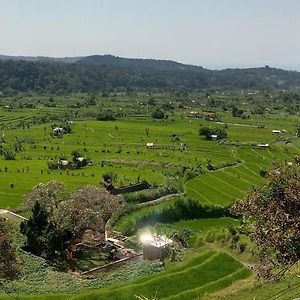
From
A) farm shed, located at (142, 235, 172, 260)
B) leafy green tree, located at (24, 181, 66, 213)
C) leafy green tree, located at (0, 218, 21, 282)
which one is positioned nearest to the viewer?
leafy green tree, located at (0, 218, 21, 282)

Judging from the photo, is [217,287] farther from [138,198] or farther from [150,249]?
[138,198]

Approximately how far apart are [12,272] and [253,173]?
5615cm

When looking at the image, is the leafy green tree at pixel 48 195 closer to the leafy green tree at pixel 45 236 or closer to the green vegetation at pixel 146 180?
the green vegetation at pixel 146 180

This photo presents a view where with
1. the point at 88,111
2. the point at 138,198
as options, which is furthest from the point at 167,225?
the point at 88,111

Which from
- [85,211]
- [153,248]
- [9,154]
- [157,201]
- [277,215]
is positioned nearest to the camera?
[277,215]

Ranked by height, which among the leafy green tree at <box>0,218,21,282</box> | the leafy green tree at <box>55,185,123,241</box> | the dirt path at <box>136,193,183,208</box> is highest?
the leafy green tree at <box>0,218,21,282</box>

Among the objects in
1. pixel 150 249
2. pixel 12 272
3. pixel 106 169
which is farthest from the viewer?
pixel 106 169

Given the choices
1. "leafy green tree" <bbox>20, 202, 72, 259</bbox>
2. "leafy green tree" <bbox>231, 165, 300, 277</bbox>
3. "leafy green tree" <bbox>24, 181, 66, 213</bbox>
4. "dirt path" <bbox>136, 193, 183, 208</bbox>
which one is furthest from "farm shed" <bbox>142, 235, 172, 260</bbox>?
"leafy green tree" <bbox>231, 165, 300, 277</bbox>

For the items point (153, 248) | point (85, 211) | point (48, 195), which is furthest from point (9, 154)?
point (153, 248)

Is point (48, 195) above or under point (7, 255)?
under

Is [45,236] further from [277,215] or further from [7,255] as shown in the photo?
[277,215]

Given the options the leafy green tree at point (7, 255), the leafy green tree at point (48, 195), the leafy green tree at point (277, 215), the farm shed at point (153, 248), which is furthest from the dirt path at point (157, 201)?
the leafy green tree at point (277, 215)

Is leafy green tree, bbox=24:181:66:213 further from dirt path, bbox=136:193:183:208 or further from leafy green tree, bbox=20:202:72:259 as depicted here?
dirt path, bbox=136:193:183:208

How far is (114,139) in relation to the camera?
4129 inches
